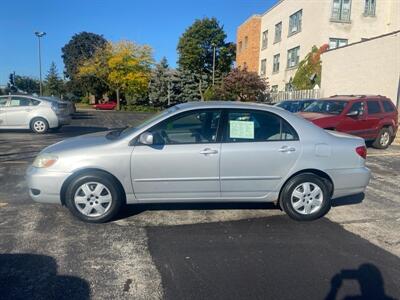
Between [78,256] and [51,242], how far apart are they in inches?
21.9

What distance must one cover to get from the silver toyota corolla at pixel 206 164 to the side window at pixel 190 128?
13 mm

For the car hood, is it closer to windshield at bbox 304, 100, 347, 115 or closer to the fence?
windshield at bbox 304, 100, 347, 115

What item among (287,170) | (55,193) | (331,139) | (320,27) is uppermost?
(320,27)

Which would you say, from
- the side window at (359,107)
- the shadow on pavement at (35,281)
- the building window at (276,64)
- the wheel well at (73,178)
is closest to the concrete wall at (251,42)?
the building window at (276,64)

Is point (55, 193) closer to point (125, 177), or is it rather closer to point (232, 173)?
point (125, 177)

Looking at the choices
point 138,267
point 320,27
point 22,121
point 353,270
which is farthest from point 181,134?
point 320,27

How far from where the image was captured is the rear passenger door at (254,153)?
521 cm

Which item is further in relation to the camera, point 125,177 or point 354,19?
point 354,19

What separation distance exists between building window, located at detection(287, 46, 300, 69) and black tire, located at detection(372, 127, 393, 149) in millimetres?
21388

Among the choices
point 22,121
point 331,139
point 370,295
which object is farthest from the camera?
point 22,121

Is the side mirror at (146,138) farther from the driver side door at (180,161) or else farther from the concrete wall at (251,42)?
the concrete wall at (251,42)

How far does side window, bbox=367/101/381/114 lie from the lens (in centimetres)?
1277

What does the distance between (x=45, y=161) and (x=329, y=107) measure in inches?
395

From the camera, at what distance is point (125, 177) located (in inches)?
201
